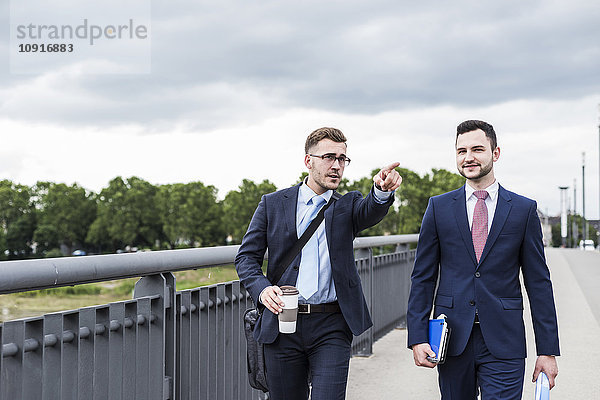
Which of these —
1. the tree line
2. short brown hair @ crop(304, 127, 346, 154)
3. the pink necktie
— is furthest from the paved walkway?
the tree line

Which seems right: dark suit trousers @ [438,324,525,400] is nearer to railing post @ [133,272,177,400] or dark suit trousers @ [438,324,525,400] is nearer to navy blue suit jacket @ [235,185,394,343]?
navy blue suit jacket @ [235,185,394,343]

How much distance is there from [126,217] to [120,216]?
4.22 ft

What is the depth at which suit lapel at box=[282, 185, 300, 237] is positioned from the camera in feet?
12.4

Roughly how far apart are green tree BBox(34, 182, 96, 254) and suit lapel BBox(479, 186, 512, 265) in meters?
132

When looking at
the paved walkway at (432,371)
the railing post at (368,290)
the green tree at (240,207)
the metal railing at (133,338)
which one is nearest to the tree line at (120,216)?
the green tree at (240,207)

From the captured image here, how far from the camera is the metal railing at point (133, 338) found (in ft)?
9.56

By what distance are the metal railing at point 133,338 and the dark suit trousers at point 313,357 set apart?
64 centimetres

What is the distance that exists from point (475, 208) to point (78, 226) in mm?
140427

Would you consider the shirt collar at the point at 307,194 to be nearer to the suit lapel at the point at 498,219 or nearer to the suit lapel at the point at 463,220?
the suit lapel at the point at 463,220

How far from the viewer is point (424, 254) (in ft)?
12.2

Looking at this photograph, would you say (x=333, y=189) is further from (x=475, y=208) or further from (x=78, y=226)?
(x=78, y=226)

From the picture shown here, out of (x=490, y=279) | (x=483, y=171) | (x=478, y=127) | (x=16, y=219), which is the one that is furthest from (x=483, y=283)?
(x=16, y=219)

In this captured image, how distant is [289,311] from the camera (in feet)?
11.2

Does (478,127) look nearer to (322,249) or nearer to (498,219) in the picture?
(498,219)
